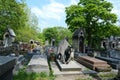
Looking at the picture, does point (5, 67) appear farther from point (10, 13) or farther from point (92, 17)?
point (92, 17)

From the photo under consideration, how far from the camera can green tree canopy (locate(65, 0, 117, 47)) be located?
39.1 metres

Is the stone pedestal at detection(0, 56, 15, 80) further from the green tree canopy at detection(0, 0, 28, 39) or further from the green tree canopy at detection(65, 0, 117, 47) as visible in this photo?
the green tree canopy at detection(65, 0, 117, 47)

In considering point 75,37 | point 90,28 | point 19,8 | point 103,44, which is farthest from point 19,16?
point 103,44

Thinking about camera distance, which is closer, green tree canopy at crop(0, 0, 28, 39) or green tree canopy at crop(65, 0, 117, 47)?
green tree canopy at crop(0, 0, 28, 39)

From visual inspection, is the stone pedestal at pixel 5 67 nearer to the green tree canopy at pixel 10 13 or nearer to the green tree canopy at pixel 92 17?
the green tree canopy at pixel 10 13

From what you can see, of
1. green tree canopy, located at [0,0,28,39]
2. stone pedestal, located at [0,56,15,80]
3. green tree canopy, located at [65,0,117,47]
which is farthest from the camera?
green tree canopy, located at [65,0,117,47]

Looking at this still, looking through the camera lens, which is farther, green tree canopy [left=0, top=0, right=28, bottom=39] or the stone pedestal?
green tree canopy [left=0, top=0, right=28, bottom=39]

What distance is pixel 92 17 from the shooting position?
40.6m

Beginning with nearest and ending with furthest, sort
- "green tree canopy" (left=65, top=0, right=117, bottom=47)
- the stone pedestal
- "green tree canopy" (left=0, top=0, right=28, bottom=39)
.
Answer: the stone pedestal
"green tree canopy" (left=0, top=0, right=28, bottom=39)
"green tree canopy" (left=65, top=0, right=117, bottom=47)

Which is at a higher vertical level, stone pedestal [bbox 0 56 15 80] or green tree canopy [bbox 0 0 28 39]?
green tree canopy [bbox 0 0 28 39]

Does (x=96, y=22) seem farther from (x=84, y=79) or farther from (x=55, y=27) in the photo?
(x=55, y=27)

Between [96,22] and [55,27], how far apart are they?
64.7m

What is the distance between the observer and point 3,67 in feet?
7.19

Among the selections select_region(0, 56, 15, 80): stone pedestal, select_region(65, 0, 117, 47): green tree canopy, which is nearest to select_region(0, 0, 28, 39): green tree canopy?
select_region(65, 0, 117, 47): green tree canopy
